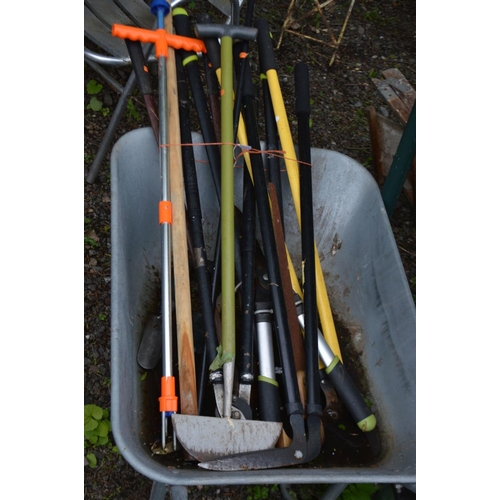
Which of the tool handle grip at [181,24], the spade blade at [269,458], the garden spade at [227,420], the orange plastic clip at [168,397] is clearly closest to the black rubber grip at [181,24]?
the tool handle grip at [181,24]

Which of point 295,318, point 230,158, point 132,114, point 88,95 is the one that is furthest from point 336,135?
point 295,318

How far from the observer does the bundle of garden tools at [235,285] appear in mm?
1356

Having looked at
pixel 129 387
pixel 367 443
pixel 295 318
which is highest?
pixel 295 318

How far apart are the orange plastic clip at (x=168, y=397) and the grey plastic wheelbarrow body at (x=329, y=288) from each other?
84 mm

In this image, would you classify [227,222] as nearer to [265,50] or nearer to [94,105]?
[265,50]

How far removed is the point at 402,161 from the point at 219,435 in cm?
150

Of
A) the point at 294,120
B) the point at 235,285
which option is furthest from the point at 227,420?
the point at 294,120

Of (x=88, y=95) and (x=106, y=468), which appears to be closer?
(x=106, y=468)

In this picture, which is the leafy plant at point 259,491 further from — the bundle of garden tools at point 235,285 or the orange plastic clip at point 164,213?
the orange plastic clip at point 164,213

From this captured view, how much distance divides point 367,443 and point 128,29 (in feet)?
5.06

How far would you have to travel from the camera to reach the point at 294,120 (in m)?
3.00

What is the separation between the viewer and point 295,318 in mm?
1547

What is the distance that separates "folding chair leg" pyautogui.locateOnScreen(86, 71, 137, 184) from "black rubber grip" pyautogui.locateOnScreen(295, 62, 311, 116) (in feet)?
2.24

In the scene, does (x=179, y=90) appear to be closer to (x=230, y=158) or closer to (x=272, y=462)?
(x=230, y=158)
